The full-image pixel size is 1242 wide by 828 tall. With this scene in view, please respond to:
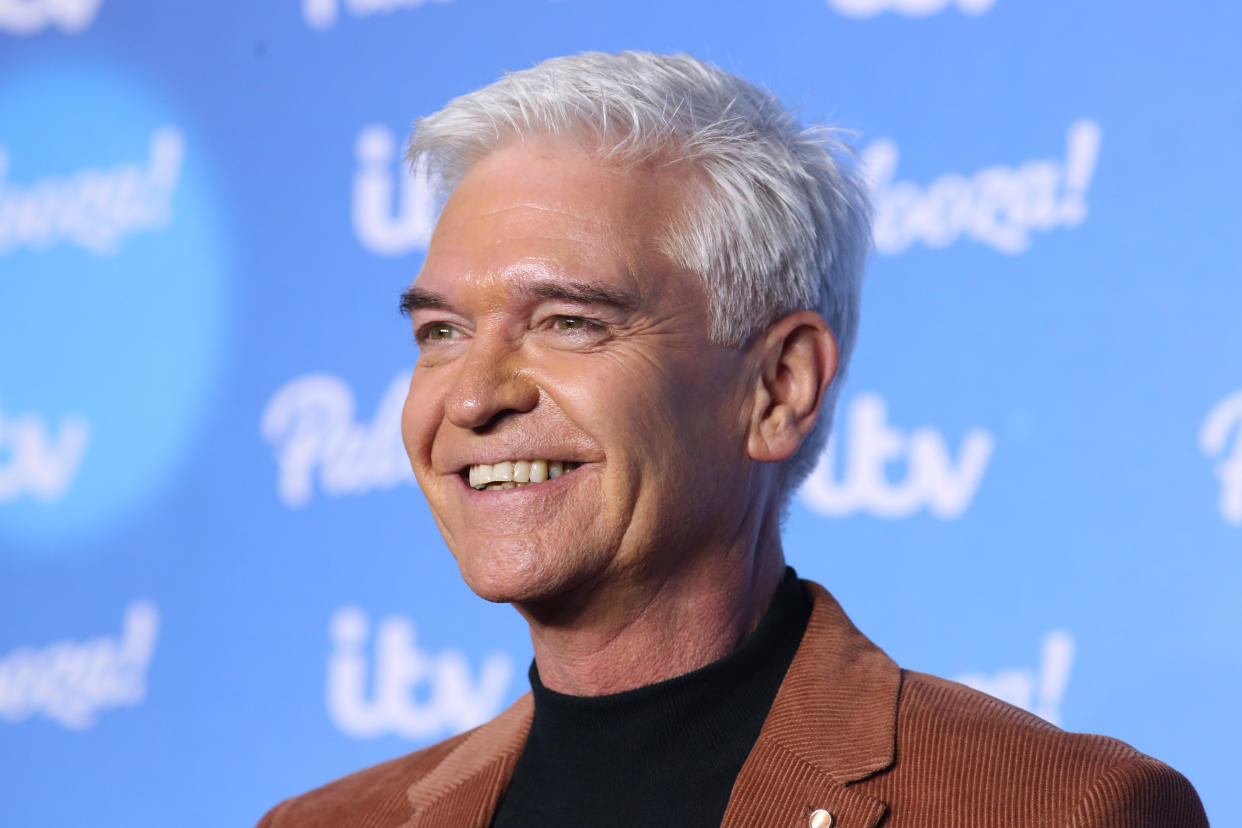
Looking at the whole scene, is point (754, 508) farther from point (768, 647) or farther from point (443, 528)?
point (443, 528)

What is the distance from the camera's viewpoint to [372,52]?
2.96 metres

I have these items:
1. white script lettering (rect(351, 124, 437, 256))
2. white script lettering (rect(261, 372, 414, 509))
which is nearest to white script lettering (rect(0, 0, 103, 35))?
white script lettering (rect(351, 124, 437, 256))

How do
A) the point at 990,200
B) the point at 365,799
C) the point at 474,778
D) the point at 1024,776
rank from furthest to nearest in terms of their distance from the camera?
1. the point at 990,200
2. the point at 365,799
3. the point at 474,778
4. the point at 1024,776

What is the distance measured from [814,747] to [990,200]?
130cm

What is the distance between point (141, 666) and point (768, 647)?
5.99 ft

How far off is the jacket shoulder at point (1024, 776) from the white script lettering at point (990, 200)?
1.08m

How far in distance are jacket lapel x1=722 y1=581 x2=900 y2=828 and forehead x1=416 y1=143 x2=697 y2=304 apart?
18.4 inches

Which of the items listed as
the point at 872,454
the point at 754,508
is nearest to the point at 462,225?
the point at 754,508

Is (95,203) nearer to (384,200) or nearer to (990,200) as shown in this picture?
(384,200)

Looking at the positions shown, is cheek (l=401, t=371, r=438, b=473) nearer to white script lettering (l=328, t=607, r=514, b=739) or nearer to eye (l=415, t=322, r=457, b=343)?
eye (l=415, t=322, r=457, b=343)

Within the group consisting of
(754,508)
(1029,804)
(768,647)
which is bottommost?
(1029,804)

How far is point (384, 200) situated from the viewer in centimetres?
290

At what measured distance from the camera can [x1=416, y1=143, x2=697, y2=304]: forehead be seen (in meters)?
1.50

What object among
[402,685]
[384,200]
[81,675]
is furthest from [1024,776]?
[81,675]
